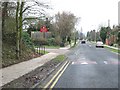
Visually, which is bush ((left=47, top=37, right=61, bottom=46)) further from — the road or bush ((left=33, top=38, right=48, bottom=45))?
the road

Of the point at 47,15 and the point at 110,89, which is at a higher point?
the point at 47,15

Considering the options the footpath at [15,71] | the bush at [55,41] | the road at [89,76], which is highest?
the bush at [55,41]

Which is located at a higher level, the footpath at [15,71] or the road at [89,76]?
the footpath at [15,71]

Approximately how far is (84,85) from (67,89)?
4.14ft

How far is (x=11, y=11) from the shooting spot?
86.0 ft

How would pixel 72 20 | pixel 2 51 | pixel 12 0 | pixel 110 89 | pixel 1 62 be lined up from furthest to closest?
pixel 72 20, pixel 12 0, pixel 2 51, pixel 1 62, pixel 110 89

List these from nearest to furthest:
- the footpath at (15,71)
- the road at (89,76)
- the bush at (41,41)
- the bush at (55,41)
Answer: the road at (89,76) < the footpath at (15,71) < the bush at (41,41) < the bush at (55,41)

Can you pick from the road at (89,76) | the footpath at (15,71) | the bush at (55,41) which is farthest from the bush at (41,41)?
the footpath at (15,71)

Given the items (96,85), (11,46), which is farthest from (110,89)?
(11,46)

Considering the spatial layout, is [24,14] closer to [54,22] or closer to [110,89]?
[110,89]

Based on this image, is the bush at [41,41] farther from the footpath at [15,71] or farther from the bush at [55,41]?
the footpath at [15,71]

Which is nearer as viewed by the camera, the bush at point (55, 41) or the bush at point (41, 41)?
the bush at point (41, 41)

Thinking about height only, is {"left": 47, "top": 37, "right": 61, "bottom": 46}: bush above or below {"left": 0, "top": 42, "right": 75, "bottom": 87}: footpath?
above

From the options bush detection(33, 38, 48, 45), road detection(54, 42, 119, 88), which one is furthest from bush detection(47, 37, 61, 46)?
road detection(54, 42, 119, 88)
